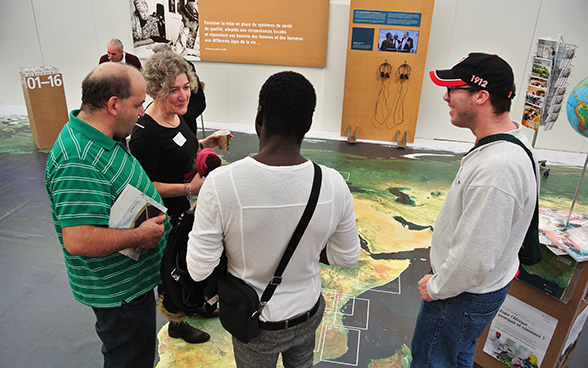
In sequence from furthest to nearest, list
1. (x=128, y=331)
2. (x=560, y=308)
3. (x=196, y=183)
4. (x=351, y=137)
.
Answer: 1. (x=351, y=137)
2. (x=196, y=183)
3. (x=560, y=308)
4. (x=128, y=331)

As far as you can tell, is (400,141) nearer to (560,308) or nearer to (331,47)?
(331,47)

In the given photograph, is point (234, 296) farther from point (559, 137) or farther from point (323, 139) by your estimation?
point (559, 137)

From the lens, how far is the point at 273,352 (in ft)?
4.40

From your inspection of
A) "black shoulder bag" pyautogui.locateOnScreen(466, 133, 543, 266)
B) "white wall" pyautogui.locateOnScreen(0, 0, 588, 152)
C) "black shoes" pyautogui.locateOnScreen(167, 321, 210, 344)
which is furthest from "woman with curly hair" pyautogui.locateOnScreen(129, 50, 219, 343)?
"white wall" pyautogui.locateOnScreen(0, 0, 588, 152)

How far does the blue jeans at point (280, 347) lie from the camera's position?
1.32 meters

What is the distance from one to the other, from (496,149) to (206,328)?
6.76ft

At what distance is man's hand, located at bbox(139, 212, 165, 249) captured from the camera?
1588mm


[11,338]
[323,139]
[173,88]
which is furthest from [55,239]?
[323,139]

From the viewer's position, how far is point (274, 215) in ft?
3.69

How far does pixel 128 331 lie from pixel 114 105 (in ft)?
3.18

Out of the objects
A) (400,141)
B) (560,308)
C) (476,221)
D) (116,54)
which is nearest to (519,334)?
(560,308)

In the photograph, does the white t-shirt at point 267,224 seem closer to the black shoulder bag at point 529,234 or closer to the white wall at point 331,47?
the black shoulder bag at point 529,234

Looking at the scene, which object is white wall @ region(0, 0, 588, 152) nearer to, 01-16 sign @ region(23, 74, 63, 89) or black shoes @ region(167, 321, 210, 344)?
01-16 sign @ region(23, 74, 63, 89)

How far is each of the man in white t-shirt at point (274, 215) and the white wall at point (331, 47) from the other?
5.83 m
